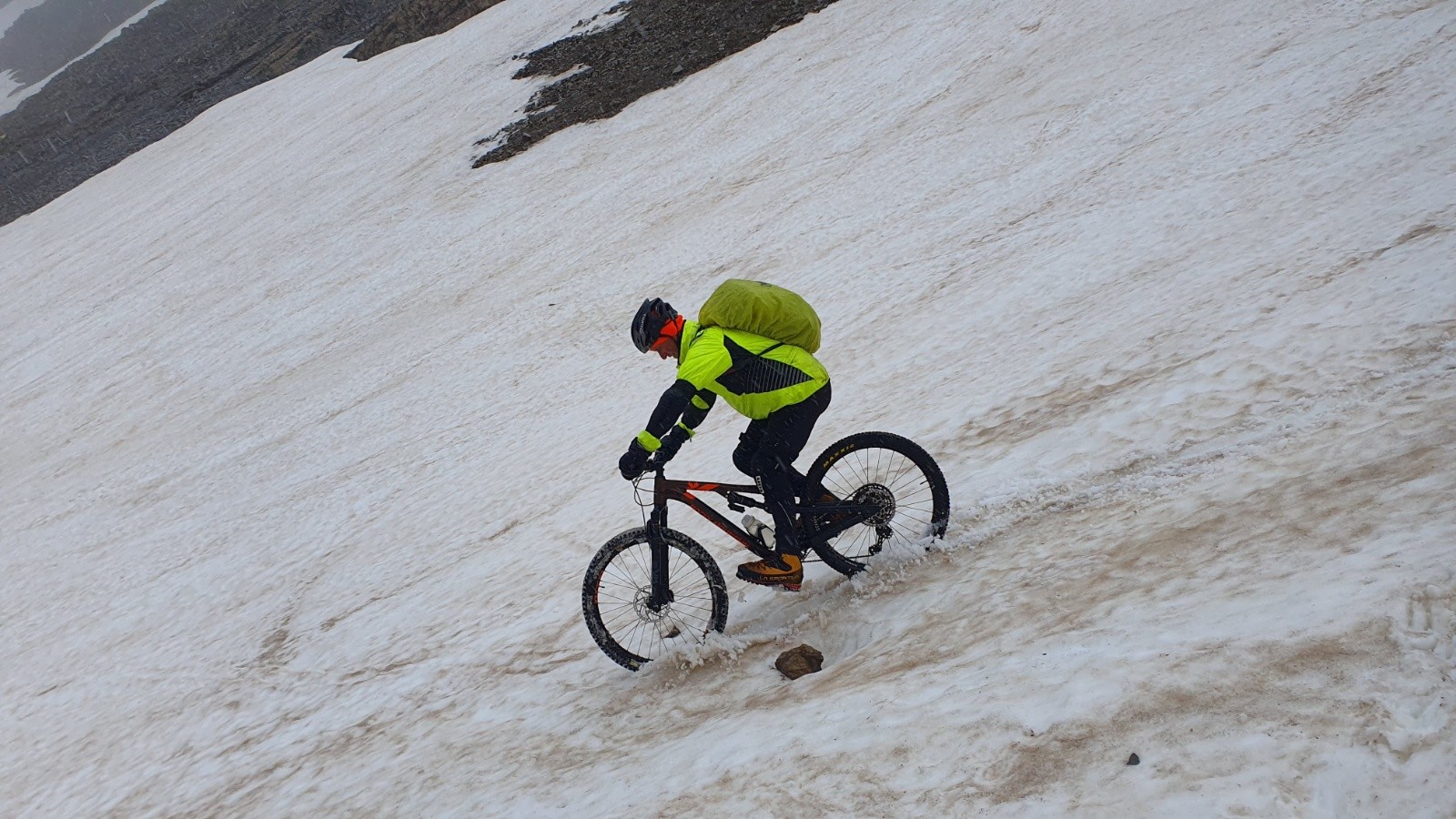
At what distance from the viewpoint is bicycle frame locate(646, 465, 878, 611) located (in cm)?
644

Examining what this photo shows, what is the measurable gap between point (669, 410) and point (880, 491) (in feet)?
6.59

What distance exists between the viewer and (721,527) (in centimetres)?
668

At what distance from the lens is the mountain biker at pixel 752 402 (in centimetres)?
580

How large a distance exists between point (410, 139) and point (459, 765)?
29.1m

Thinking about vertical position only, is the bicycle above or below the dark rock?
above

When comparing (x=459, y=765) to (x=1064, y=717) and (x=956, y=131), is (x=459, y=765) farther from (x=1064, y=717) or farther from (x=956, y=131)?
(x=956, y=131)

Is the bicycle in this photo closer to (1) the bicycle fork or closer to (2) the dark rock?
(1) the bicycle fork

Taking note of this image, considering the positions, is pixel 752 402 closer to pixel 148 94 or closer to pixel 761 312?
pixel 761 312

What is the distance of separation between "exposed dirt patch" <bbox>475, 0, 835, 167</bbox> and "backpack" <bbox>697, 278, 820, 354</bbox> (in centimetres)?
2298

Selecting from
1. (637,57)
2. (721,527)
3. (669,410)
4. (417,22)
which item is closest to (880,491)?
(721,527)

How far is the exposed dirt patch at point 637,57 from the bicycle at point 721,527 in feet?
76.2

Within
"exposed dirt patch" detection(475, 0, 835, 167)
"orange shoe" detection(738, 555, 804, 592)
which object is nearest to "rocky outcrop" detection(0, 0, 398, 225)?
"exposed dirt patch" detection(475, 0, 835, 167)

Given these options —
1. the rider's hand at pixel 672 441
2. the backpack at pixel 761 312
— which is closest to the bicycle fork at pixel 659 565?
the rider's hand at pixel 672 441

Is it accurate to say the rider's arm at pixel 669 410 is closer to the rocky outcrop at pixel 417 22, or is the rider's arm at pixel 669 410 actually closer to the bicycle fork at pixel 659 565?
the bicycle fork at pixel 659 565
